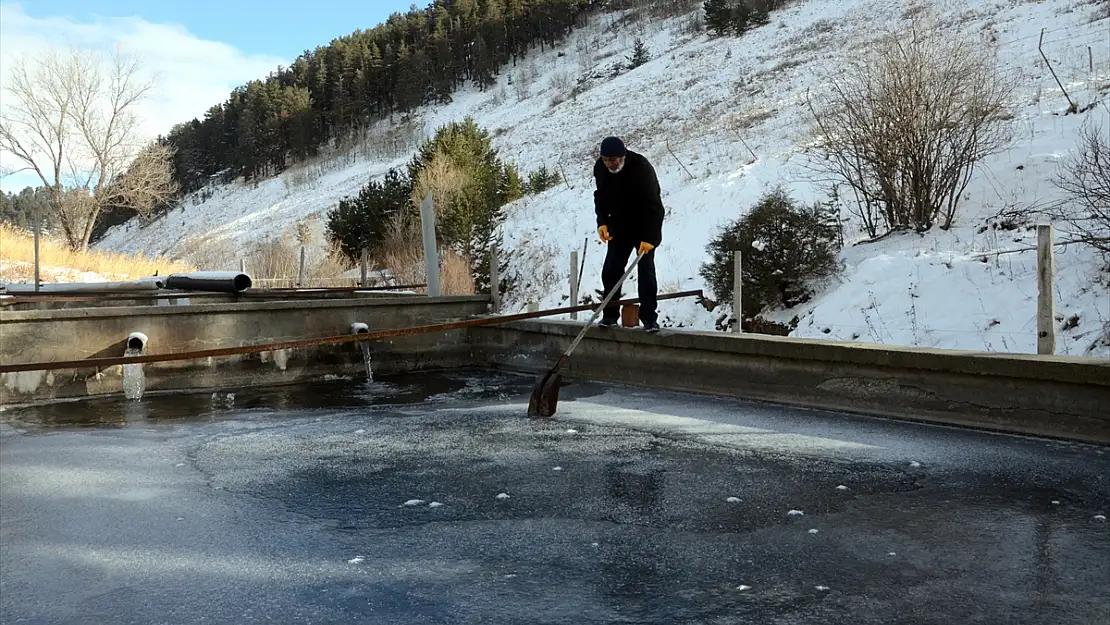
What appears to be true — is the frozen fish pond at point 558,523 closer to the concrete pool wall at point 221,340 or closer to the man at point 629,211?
the man at point 629,211

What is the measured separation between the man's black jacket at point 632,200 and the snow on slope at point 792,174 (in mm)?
3718

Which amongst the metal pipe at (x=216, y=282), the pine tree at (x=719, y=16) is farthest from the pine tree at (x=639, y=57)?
the metal pipe at (x=216, y=282)

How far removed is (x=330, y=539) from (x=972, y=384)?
4.71m

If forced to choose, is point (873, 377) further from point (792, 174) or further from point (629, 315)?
point (792, 174)

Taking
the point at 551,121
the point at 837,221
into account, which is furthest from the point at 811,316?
the point at 551,121

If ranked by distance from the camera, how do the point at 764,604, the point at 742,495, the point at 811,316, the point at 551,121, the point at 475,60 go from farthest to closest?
the point at 475,60, the point at 551,121, the point at 811,316, the point at 742,495, the point at 764,604

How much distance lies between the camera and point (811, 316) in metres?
11.4

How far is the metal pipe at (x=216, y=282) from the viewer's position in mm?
13977

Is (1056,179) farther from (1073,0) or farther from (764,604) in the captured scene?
(1073,0)

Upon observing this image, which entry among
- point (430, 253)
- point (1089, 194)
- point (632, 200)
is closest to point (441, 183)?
point (430, 253)

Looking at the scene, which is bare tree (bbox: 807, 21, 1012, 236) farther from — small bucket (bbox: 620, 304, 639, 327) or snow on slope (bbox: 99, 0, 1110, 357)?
small bucket (bbox: 620, 304, 639, 327)

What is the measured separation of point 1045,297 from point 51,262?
88.1ft

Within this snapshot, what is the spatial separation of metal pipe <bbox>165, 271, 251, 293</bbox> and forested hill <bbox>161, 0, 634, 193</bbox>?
81266 millimetres

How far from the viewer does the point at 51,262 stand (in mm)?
25453
